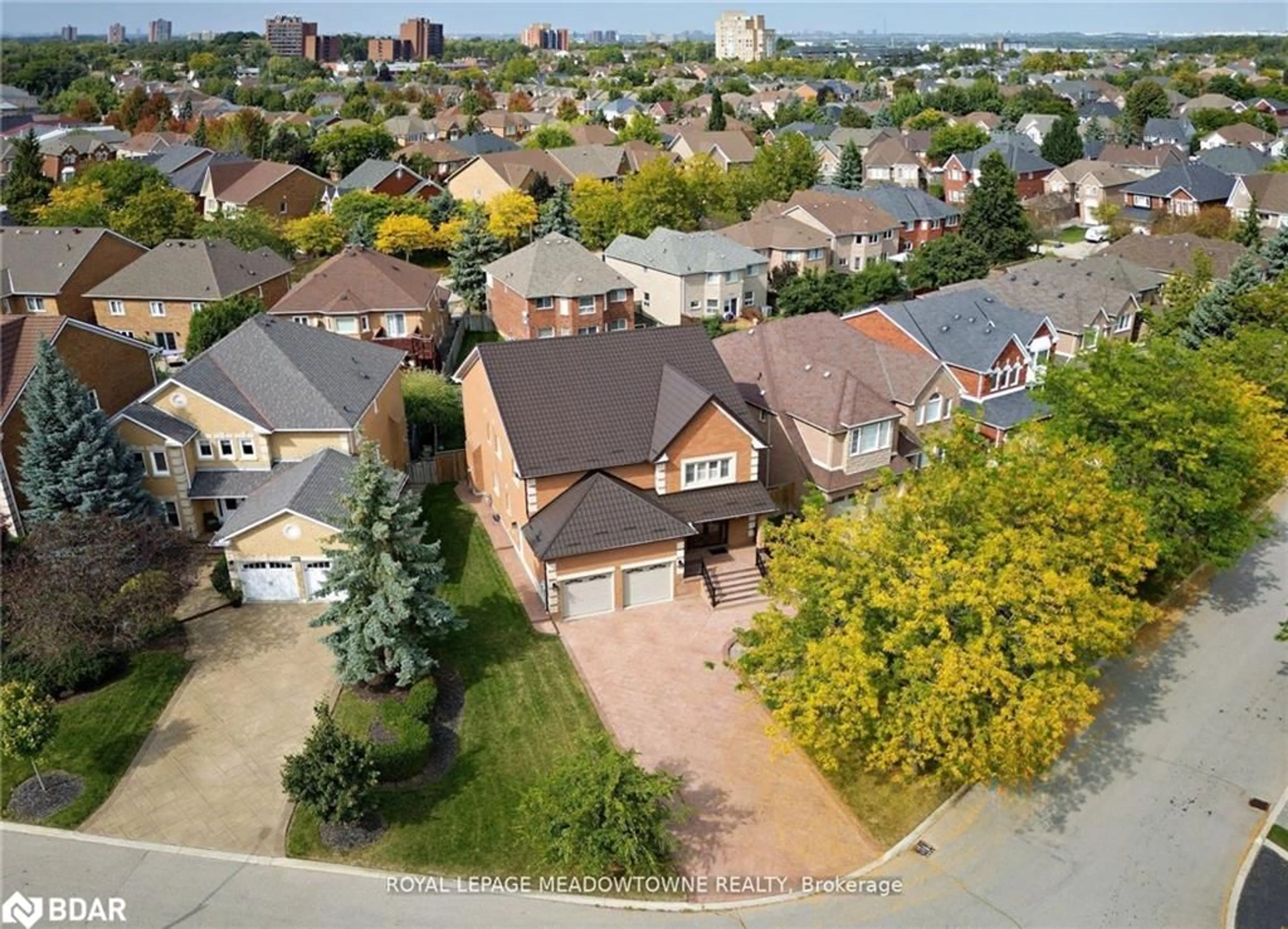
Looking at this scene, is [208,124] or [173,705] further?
[208,124]

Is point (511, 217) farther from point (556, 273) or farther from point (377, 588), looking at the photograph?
point (377, 588)

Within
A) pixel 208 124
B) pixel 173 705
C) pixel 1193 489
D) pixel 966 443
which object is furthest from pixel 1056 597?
pixel 208 124

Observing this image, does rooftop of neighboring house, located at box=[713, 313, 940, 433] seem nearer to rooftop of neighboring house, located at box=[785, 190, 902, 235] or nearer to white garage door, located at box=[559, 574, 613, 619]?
white garage door, located at box=[559, 574, 613, 619]

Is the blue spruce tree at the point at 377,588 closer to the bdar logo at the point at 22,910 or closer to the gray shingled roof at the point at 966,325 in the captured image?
the bdar logo at the point at 22,910

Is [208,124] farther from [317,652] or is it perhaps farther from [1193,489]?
[1193,489]

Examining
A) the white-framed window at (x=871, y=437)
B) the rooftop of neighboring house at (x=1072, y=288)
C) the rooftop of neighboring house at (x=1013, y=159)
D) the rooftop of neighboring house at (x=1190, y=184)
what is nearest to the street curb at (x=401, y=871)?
the white-framed window at (x=871, y=437)

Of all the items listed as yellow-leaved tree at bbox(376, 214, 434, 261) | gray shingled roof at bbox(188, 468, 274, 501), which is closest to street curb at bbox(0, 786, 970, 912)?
gray shingled roof at bbox(188, 468, 274, 501)
